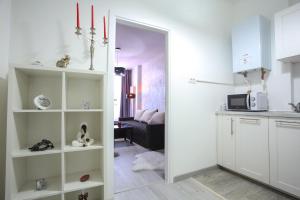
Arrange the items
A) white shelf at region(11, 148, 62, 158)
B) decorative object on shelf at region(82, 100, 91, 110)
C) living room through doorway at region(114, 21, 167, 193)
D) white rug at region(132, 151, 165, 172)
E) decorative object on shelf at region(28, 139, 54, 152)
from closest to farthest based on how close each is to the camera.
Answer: white shelf at region(11, 148, 62, 158), decorative object on shelf at region(28, 139, 54, 152), decorative object on shelf at region(82, 100, 91, 110), living room through doorway at region(114, 21, 167, 193), white rug at region(132, 151, 165, 172)

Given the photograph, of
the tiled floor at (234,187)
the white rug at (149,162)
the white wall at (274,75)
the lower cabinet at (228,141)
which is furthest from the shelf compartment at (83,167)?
the white wall at (274,75)

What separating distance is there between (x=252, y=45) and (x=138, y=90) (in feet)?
15.3

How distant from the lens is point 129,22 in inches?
73.7

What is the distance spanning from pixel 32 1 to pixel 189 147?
8.12 feet

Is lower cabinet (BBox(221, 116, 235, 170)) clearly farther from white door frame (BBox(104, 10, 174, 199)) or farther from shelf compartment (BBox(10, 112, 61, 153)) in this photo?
shelf compartment (BBox(10, 112, 61, 153))

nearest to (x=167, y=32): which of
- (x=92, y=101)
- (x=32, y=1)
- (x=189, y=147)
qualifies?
(x=92, y=101)

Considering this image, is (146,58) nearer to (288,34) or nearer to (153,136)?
(153,136)

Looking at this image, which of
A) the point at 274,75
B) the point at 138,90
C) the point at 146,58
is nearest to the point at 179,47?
the point at 274,75

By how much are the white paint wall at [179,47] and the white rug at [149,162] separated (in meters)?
0.57

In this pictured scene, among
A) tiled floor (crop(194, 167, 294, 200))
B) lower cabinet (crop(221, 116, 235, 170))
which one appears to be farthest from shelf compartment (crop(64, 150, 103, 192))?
lower cabinet (crop(221, 116, 235, 170))

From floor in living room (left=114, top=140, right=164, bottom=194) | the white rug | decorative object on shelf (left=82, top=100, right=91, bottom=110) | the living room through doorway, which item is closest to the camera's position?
decorative object on shelf (left=82, top=100, right=91, bottom=110)

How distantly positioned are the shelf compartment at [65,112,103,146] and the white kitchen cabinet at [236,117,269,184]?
1.89 meters

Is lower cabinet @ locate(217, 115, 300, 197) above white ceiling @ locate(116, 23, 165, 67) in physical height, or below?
below

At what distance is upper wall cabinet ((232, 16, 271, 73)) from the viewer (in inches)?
87.7
